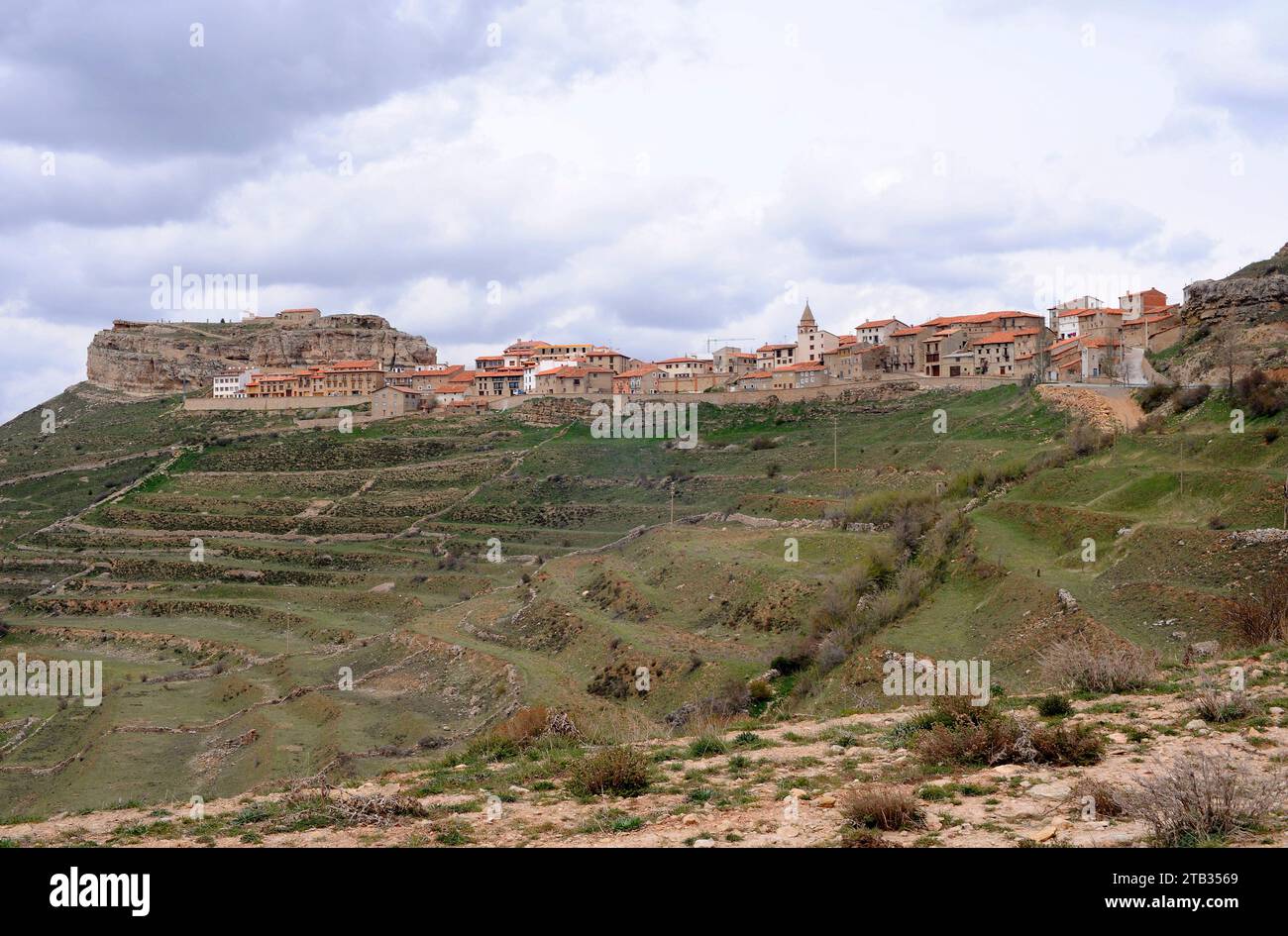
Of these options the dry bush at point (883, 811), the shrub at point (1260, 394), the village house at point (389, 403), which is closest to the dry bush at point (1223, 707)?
the dry bush at point (883, 811)

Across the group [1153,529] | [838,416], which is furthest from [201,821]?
[838,416]

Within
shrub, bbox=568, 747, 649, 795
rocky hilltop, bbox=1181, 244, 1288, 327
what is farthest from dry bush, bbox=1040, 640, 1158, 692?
rocky hilltop, bbox=1181, 244, 1288, 327

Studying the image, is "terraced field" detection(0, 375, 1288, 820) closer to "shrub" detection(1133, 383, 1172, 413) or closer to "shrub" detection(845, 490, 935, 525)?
"shrub" detection(845, 490, 935, 525)

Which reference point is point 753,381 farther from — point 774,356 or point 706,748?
point 706,748

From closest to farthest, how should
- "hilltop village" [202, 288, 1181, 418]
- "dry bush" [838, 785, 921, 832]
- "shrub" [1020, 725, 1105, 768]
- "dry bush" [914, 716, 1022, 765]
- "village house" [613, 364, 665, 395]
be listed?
"dry bush" [838, 785, 921, 832] < "shrub" [1020, 725, 1105, 768] < "dry bush" [914, 716, 1022, 765] < "hilltop village" [202, 288, 1181, 418] < "village house" [613, 364, 665, 395]

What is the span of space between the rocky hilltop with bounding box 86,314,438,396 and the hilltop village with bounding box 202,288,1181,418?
12616mm

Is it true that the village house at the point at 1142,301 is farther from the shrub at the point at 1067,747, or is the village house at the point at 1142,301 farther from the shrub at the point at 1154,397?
the shrub at the point at 1067,747

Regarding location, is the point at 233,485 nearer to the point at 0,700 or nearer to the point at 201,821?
the point at 0,700

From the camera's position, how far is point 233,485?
70500 mm

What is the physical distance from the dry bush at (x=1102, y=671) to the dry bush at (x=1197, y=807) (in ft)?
18.4

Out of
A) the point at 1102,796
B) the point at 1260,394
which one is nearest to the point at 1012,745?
the point at 1102,796

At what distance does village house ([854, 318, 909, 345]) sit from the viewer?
8900 cm

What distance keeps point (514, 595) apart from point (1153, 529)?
90.7ft

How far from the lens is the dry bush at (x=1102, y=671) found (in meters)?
12.5
